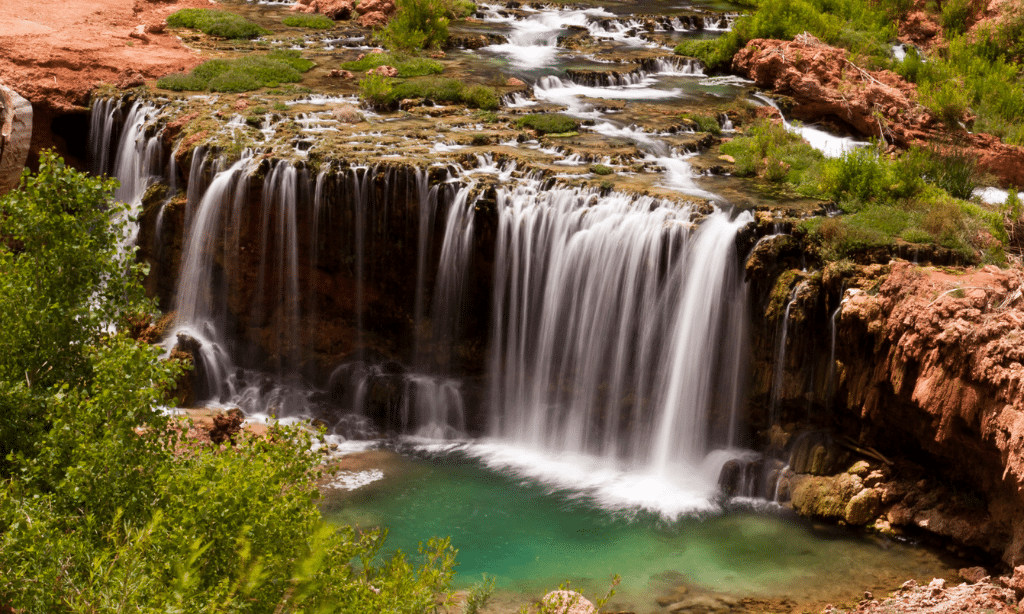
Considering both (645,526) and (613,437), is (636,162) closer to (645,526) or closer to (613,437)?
(613,437)

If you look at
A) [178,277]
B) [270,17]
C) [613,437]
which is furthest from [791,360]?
[270,17]

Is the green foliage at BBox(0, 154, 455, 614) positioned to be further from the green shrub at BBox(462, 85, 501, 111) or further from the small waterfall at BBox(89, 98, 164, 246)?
the green shrub at BBox(462, 85, 501, 111)

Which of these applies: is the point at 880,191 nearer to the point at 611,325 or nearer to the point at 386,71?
the point at 611,325

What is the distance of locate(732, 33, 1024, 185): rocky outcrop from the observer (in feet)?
56.2

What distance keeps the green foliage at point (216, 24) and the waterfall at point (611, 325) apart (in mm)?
14774

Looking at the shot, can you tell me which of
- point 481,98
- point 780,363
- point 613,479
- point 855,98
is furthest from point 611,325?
point 855,98

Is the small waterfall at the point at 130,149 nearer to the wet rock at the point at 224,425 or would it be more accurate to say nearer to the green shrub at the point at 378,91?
the green shrub at the point at 378,91

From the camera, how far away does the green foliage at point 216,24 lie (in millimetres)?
26672

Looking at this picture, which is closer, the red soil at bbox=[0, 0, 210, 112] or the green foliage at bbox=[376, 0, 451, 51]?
the red soil at bbox=[0, 0, 210, 112]

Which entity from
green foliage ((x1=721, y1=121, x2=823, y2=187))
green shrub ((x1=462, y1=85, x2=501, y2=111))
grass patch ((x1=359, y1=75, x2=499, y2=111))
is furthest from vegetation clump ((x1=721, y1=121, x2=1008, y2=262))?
grass patch ((x1=359, y1=75, x2=499, y2=111))

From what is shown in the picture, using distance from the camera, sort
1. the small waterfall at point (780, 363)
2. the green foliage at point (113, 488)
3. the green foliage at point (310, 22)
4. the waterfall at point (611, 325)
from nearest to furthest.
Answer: the green foliage at point (113, 488) < the small waterfall at point (780, 363) < the waterfall at point (611, 325) < the green foliage at point (310, 22)

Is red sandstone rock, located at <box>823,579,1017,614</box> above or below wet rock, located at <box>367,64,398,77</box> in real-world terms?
below

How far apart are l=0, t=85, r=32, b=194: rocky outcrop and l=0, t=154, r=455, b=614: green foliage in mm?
10028

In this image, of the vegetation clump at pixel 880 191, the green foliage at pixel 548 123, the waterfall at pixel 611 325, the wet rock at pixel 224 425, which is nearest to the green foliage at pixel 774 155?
the vegetation clump at pixel 880 191
